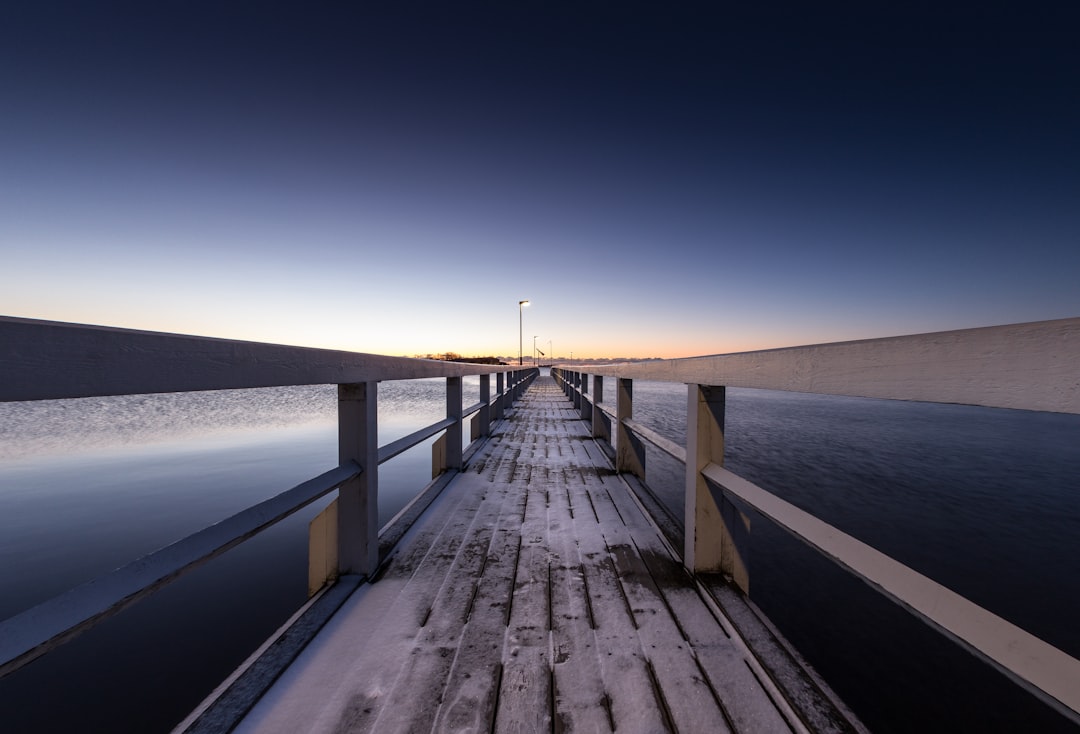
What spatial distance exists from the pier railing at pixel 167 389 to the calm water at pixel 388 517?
74.1 inches

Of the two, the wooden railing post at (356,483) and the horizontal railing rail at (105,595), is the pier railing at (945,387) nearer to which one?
the horizontal railing rail at (105,595)

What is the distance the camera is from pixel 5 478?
691 cm

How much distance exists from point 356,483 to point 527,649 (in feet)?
3.66

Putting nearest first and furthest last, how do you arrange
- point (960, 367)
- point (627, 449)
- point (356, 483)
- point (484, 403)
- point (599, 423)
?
point (960, 367) → point (356, 483) → point (627, 449) → point (484, 403) → point (599, 423)

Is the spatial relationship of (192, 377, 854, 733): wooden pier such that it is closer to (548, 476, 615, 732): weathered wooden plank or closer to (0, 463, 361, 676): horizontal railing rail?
(548, 476, 615, 732): weathered wooden plank

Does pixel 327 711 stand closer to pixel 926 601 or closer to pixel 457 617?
pixel 457 617

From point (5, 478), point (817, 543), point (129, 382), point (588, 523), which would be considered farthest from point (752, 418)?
point (5, 478)

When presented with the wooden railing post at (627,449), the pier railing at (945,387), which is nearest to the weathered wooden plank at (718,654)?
the pier railing at (945,387)

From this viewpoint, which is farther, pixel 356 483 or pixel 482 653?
pixel 356 483

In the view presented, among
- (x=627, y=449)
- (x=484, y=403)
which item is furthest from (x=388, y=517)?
(x=627, y=449)

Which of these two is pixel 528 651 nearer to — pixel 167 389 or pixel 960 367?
pixel 167 389

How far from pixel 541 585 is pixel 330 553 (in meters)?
1.07

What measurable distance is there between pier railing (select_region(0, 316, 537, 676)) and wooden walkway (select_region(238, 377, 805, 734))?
488 mm

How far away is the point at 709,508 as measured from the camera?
1963 millimetres
